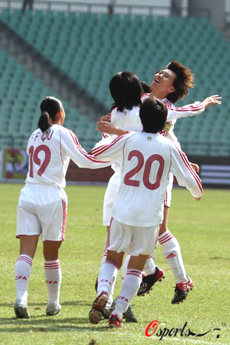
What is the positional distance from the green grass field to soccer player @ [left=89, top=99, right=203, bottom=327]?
376 millimetres

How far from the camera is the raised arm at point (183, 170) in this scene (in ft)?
20.6

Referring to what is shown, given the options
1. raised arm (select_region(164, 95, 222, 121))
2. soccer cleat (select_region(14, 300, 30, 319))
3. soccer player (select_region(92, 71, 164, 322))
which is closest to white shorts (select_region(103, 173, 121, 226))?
soccer player (select_region(92, 71, 164, 322))

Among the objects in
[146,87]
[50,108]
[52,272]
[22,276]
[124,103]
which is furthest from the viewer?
[146,87]

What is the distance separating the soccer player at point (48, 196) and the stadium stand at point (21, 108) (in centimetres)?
2239

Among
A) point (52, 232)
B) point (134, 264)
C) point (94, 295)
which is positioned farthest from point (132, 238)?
point (94, 295)

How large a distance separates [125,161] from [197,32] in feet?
102

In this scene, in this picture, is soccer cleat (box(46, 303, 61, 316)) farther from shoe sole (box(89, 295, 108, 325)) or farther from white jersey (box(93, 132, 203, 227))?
white jersey (box(93, 132, 203, 227))

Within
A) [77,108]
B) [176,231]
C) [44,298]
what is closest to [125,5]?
[77,108]

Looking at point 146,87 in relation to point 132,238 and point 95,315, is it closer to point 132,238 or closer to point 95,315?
point 132,238

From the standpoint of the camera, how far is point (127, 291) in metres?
6.12

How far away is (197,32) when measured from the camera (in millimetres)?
36688

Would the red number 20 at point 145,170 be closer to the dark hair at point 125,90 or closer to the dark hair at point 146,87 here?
the dark hair at point 125,90

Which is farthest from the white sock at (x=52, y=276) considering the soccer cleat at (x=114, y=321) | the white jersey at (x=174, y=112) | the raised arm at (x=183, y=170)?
the white jersey at (x=174, y=112)

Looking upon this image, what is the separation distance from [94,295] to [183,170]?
78.0 inches
